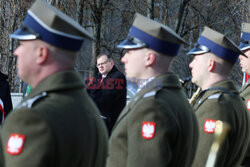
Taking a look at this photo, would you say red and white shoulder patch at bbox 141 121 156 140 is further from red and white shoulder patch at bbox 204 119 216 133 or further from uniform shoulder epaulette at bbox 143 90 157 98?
red and white shoulder patch at bbox 204 119 216 133

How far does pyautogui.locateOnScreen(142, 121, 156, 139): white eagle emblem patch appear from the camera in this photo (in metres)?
2.91

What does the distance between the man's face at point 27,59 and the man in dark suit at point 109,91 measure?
503 centimetres

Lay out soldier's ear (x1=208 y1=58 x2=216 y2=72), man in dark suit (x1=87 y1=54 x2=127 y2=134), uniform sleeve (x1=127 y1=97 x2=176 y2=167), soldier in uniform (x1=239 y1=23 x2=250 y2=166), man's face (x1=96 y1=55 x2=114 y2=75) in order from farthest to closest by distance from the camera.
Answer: man's face (x1=96 y1=55 x2=114 y2=75) → man in dark suit (x1=87 y1=54 x2=127 y2=134) → soldier in uniform (x1=239 y1=23 x2=250 y2=166) → soldier's ear (x1=208 y1=58 x2=216 y2=72) → uniform sleeve (x1=127 y1=97 x2=176 y2=167)

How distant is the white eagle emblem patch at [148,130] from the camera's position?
9.55 ft

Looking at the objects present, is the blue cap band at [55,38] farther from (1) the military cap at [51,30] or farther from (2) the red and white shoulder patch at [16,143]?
(2) the red and white shoulder patch at [16,143]

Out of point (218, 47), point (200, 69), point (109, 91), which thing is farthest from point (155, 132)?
point (109, 91)

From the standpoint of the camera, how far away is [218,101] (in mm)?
3811

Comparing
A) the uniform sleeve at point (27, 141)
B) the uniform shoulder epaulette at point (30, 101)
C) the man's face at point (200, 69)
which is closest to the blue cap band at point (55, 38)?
the uniform shoulder epaulette at point (30, 101)

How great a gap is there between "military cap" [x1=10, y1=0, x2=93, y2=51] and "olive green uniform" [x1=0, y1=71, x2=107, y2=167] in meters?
0.15

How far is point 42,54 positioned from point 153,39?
3.82 ft

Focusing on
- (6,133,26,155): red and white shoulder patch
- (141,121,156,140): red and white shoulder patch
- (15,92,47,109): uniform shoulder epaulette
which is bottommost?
(141,121,156,140): red and white shoulder patch

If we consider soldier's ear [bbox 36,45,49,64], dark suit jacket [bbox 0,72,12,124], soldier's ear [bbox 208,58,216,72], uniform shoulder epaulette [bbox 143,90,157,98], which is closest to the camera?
soldier's ear [bbox 36,45,49,64]

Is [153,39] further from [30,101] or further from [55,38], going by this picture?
[30,101]

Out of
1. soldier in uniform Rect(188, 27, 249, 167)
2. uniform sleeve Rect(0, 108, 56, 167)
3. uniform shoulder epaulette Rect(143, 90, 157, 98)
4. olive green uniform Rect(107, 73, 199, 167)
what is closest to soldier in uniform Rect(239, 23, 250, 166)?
soldier in uniform Rect(188, 27, 249, 167)
